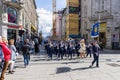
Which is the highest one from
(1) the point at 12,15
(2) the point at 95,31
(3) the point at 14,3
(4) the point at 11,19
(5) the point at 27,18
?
(3) the point at 14,3

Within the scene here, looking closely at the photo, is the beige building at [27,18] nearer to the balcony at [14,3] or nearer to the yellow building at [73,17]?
the balcony at [14,3]

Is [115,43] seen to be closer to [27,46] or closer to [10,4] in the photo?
[10,4]

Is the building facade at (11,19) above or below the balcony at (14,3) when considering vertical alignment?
below

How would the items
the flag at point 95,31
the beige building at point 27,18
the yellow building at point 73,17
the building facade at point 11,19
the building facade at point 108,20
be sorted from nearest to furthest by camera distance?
the flag at point 95,31 < the building facade at point 11,19 < the beige building at point 27,18 < the building facade at point 108,20 < the yellow building at point 73,17

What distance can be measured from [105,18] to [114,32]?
3018 mm

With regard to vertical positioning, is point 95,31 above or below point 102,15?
below

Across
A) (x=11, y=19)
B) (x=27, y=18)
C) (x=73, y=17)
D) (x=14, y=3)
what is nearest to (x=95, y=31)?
(x=14, y=3)

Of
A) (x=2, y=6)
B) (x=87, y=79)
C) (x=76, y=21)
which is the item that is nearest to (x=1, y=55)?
(x=87, y=79)

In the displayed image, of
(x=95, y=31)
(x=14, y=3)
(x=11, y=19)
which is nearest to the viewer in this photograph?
(x=95, y=31)

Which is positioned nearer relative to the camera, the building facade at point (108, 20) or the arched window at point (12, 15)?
the arched window at point (12, 15)

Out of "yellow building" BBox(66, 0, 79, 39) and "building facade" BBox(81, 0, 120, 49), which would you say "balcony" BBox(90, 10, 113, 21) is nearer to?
"building facade" BBox(81, 0, 120, 49)

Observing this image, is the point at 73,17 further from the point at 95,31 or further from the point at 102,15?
the point at 95,31

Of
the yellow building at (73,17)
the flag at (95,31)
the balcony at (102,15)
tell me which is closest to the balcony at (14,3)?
the flag at (95,31)

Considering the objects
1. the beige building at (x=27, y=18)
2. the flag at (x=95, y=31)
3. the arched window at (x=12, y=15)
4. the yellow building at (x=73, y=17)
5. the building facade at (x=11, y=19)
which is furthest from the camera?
the yellow building at (x=73, y=17)
